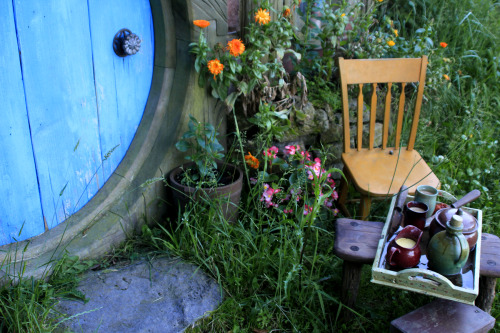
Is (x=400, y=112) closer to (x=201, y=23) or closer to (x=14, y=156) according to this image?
(x=201, y=23)

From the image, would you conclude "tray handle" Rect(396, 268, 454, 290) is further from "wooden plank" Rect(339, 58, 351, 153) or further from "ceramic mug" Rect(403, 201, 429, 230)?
"wooden plank" Rect(339, 58, 351, 153)

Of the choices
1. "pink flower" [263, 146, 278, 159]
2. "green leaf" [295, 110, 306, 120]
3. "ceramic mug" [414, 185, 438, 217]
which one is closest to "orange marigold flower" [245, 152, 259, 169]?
"pink flower" [263, 146, 278, 159]

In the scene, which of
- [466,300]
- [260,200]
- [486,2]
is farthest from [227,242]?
[486,2]

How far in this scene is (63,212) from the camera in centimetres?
261

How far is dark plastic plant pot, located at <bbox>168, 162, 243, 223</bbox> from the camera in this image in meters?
2.75

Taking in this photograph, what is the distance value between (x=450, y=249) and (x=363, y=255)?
0.41 meters

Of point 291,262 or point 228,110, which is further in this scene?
point 228,110

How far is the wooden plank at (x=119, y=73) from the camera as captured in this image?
8.09 feet

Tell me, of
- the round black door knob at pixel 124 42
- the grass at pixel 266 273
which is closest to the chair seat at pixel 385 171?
the grass at pixel 266 273

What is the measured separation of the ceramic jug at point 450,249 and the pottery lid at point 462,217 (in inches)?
6.1

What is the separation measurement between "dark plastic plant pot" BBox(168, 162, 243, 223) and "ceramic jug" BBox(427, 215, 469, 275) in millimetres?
1149

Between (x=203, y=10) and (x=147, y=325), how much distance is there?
5.83 ft

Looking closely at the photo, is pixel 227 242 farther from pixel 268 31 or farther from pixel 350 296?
pixel 268 31

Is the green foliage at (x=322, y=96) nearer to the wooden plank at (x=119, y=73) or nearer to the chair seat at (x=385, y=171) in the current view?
the chair seat at (x=385, y=171)
